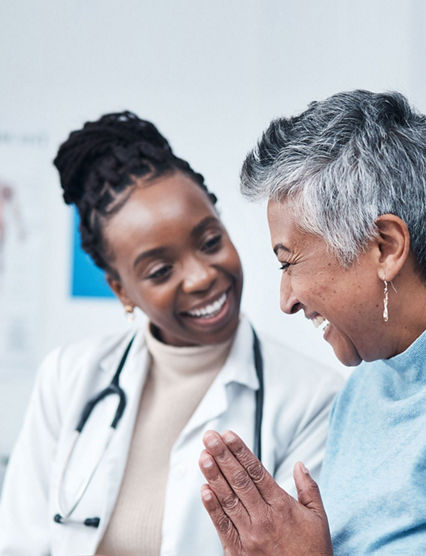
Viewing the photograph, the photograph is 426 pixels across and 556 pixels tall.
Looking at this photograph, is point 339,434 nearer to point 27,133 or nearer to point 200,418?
A: point 200,418

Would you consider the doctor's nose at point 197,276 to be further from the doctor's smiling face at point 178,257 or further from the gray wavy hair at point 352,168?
the gray wavy hair at point 352,168

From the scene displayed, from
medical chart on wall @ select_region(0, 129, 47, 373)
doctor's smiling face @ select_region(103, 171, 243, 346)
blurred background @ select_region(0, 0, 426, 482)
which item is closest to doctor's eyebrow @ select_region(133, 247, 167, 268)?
doctor's smiling face @ select_region(103, 171, 243, 346)

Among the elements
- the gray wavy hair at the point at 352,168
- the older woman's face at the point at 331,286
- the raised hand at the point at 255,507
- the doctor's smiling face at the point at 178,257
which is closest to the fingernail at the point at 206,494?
the raised hand at the point at 255,507

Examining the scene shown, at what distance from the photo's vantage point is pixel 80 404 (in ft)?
4.96

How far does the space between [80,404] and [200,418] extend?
31cm

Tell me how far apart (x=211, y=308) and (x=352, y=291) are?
21.0 inches

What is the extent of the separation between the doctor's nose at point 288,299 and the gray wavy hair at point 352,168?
12cm

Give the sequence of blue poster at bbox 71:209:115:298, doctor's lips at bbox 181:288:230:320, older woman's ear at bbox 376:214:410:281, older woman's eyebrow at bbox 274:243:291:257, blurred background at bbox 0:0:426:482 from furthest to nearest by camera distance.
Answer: blue poster at bbox 71:209:115:298 < blurred background at bbox 0:0:426:482 < doctor's lips at bbox 181:288:230:320 < older woman's eyebrow at bbox 274:243:291:257 < older woman's ear at bbox 376:214:410:281

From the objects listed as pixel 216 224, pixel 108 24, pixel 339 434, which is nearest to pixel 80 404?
pixel 216 224

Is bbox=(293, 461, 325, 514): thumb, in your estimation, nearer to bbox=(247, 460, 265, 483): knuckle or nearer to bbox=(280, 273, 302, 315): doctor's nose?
bbox=(247, 460, 265, 483): knuckle

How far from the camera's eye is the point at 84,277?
2.33 metres

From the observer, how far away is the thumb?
0.96 m

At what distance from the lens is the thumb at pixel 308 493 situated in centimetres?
96

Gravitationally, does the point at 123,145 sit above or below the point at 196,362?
above
